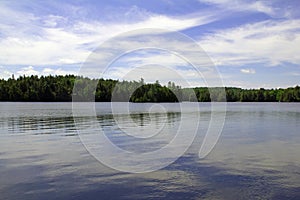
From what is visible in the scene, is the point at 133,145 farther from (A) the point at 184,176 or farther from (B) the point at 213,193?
(B) the point at 213,193

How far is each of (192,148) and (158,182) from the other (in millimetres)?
8640

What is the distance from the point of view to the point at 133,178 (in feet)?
47.2

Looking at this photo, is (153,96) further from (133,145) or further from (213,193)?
(213,193)

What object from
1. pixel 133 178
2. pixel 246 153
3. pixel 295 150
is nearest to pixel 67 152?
pixel 133 178

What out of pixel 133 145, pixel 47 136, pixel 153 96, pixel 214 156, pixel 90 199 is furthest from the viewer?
pixel 153 96

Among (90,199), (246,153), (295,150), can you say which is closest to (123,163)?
(90,199)

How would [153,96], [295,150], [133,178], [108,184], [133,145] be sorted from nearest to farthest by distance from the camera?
1. [108,184]
2. [133,178]
3. [295,150]
4. [133,145]
5. [153,96]

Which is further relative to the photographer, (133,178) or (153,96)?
(153,96)

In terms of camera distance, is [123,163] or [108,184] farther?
[123,163]

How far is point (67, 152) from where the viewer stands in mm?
20391

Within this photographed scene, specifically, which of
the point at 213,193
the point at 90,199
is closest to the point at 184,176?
the point at 213,193

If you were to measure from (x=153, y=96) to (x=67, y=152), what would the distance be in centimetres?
10291

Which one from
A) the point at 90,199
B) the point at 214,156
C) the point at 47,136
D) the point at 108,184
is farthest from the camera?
the point at 47,136

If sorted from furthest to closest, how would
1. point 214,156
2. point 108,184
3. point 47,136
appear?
point 47,136 → point 214,156 → point 108,184
